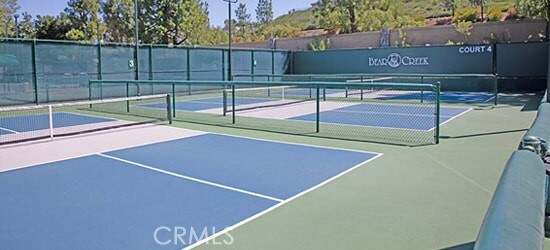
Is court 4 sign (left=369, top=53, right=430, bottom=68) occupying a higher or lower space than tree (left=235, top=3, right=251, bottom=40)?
lower

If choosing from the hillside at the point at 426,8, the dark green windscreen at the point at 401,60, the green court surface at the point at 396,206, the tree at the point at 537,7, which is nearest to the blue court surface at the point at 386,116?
the green court surface at the point at 396,206

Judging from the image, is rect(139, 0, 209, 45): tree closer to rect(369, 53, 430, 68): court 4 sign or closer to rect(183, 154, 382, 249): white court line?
rect(369, 53, 430, 68): court 4 sign

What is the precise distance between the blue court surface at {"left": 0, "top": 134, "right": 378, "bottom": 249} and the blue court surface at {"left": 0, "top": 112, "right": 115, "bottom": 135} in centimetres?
501

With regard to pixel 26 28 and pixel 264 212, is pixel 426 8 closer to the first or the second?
pixel 26 28

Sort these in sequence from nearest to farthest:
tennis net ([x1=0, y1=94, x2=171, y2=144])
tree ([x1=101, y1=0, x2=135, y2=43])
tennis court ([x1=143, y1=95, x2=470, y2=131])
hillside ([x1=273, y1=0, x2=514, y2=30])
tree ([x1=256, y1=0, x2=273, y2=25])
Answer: tennis net ([x1=0, y1=94, x2=171, y2=144]), tennis court ([x1=143, y1=95, x2=470, y2=131]), tree ([x1=101, y1=0, x2=135, y2=43]), hillside ([x1=273, y1=0, x2=514, y2=30]), tree ([x1=256, y1=0, x2=273, y2=25])

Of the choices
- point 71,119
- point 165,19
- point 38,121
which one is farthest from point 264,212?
point 165,19

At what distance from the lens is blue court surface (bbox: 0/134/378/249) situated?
466 cm

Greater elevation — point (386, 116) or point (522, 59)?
point (522, 59)

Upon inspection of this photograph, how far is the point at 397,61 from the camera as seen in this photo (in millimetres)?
29625

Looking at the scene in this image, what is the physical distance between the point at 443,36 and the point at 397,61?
10559mm

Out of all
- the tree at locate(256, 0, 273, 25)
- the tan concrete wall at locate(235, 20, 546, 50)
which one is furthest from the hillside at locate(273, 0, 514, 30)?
the tan concrete wall at locate(235, 20, 546, 50)

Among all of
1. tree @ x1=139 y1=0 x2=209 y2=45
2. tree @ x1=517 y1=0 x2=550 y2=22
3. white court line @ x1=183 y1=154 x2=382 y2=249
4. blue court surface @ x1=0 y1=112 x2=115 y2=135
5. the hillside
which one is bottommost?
white court line @ x1=183 y1=154 x2=382 y2=249

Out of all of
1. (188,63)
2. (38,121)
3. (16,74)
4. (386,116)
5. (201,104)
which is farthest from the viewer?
(188,63)

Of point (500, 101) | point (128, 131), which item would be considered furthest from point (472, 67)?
point (128, 131)
